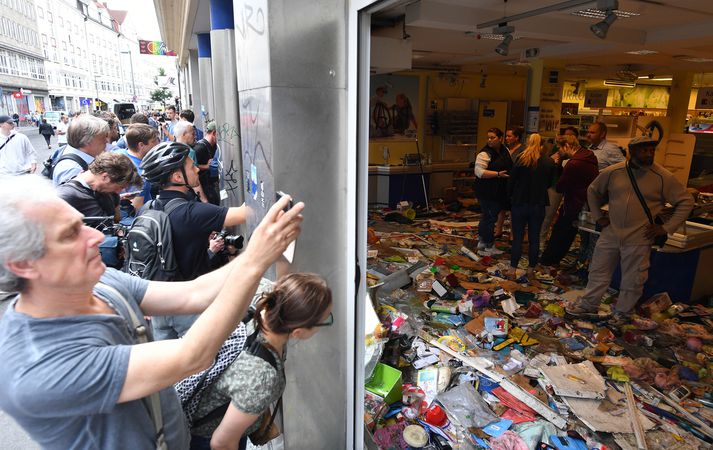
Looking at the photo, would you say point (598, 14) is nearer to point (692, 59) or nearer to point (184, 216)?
point (692, 59)

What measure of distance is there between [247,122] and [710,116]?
55.0ft

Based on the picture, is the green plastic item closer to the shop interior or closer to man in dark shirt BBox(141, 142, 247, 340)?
the shop interior

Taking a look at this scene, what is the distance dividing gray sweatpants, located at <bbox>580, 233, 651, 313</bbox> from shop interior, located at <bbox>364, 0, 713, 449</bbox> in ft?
0.94

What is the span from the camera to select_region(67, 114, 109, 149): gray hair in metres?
4.02

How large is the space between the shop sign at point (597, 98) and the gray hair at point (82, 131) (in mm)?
14349

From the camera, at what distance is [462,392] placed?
3.71 m

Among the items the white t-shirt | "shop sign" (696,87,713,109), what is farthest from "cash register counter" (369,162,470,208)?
"shop sign" (696,87,713,109)

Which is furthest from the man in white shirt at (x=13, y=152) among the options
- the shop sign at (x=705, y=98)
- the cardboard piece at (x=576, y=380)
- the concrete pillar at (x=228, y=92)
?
the shop sign at (x=705, y=98)

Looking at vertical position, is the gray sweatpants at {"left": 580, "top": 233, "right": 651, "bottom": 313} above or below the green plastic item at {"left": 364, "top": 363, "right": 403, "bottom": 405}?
above

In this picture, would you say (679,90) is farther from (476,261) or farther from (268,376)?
(268,376)

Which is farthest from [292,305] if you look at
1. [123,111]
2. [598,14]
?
[123,111]

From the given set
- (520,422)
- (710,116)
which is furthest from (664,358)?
(710,116)

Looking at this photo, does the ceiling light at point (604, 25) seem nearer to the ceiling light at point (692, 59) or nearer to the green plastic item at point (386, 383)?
the green plastic item at point (386, 383)

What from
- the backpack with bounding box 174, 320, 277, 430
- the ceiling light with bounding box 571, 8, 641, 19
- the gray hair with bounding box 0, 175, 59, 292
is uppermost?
the ceiling light with bounding box 571, 8, 641, 19
